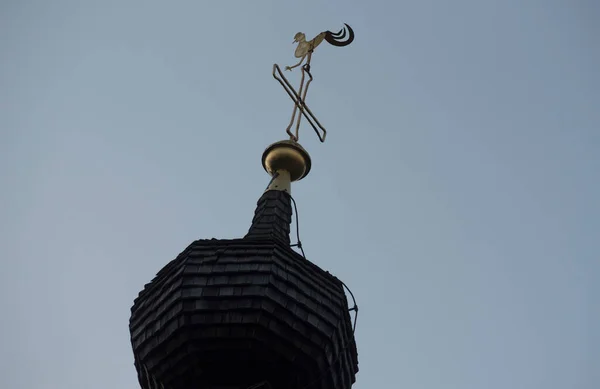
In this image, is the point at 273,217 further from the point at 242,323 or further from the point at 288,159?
the point at 242,323

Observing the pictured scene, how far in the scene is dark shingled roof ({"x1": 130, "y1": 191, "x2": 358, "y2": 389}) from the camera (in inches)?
396

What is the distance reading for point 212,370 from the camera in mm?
10148

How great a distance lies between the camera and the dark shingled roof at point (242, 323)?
1005 cm

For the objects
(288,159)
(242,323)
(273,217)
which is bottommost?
(242,323)

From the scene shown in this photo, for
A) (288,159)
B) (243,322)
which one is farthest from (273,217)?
(243,322)

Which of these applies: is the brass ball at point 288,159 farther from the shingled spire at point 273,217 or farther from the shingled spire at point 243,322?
the shingled spire at point 243,322

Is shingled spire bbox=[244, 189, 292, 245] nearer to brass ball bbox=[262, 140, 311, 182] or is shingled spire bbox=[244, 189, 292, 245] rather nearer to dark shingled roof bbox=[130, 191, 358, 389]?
brass ball bbox=[262, 140, 311, 182]

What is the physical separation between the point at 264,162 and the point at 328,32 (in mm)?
3326

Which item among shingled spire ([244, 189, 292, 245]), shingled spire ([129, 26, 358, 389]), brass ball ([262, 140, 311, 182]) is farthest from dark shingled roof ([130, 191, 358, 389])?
brass ball ([262, 140, 311, 182])

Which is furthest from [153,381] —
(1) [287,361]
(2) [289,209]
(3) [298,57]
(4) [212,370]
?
(3) [298,57]

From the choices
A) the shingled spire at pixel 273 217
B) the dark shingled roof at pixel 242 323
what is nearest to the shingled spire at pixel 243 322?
the dark shingled roof at pixel 242 323

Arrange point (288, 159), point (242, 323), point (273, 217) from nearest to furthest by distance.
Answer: point (242, 323)
point (273, 217)
point (288, 159)

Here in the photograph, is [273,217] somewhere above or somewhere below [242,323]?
above

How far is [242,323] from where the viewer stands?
10031 mm
